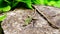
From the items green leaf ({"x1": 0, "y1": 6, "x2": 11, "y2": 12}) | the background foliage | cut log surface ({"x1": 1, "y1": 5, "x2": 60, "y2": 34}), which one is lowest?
cut log surface ({"x1": 1, "y1": 5, "x2": 60, "y2": 34})

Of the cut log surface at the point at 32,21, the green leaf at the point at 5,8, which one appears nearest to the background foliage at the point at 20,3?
the green leaf at the point at 5,8

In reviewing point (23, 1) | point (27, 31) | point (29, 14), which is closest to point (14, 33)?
point (27, 31)

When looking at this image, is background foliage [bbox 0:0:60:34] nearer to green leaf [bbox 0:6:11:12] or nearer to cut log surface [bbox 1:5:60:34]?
green leaf [bbox 0:6:11:12]

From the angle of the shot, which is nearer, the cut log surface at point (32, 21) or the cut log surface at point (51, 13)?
the cut log surface at point (32, 21)

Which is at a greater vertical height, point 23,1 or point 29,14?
point 23,1

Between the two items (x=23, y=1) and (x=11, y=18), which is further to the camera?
(x=23, y=1)

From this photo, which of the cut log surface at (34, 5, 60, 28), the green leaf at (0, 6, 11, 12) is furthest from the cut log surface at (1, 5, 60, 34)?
the green leaf at (0, 6, 11, 12)

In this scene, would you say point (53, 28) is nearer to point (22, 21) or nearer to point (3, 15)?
point (22, 21)

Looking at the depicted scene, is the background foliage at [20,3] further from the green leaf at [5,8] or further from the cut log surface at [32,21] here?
the cut log surface at [32,21]
